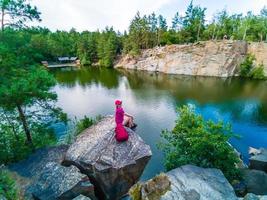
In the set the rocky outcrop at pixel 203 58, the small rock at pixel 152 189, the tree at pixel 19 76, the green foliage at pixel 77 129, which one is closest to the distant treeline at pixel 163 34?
the rocky outcrop at pixel 203 58

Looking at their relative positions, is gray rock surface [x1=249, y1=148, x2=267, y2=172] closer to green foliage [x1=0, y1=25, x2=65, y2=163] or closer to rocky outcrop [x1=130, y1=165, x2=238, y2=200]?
rocky outcrop [x1=130, y1=165, x2=238, y2=200]

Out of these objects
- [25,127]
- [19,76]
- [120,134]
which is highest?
[19,76]

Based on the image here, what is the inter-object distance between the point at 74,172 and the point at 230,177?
753 cm

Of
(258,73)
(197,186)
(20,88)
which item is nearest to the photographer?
(197,186)

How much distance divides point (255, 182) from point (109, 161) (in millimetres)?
Answer: 7642

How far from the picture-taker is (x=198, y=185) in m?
8.49

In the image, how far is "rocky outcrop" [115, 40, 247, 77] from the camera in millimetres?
50875

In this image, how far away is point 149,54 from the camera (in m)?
62.3

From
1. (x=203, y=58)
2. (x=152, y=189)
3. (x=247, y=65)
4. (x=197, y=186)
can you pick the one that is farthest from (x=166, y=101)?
(x=247, y=65)

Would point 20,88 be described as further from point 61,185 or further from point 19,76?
point 61,185

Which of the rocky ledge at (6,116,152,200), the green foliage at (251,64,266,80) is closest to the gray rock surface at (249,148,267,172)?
the rocky ledge at (6,116,152,200)

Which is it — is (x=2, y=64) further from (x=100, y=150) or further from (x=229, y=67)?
(x=229, y=67)

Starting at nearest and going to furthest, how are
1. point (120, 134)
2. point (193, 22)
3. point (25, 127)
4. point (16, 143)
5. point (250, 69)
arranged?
point (120, 134) → point (16, 143) → point (25, 127) → point (250, 69) → point (193, 22)

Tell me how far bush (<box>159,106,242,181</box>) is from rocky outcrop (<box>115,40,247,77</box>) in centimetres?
4341
